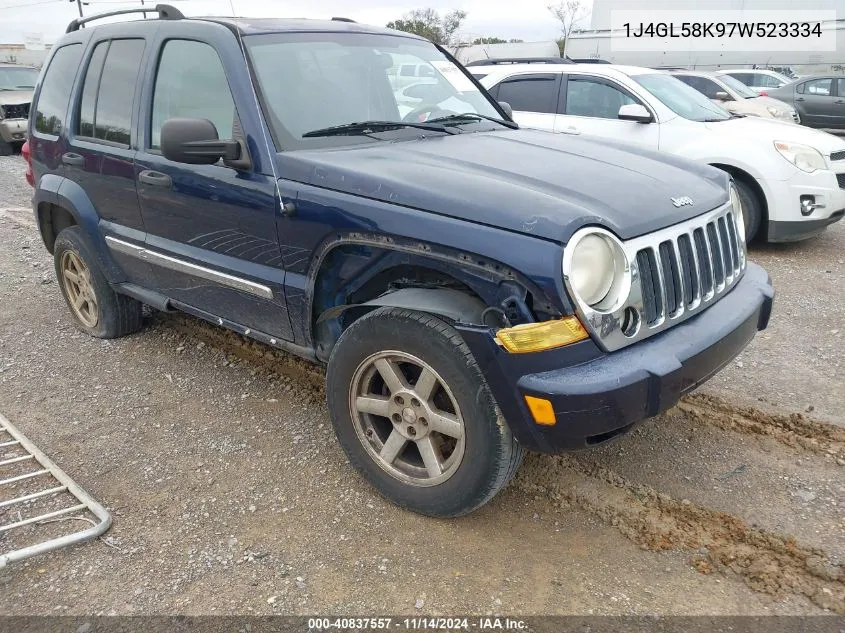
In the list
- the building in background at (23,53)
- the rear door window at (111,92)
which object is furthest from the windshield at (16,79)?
the building in background at (23,53)

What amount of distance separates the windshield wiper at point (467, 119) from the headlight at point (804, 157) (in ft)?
12.3

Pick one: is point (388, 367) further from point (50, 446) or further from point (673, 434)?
point (50, 446)

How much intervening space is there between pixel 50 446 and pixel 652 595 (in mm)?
2945

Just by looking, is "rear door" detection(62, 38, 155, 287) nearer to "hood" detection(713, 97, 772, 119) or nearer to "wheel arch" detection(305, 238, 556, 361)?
"wheel arch" detection(305, 238, 556, 361)

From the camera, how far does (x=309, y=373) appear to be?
4191 mm

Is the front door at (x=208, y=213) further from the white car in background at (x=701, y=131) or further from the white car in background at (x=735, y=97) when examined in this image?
the white car in background at (x=735, y=97)

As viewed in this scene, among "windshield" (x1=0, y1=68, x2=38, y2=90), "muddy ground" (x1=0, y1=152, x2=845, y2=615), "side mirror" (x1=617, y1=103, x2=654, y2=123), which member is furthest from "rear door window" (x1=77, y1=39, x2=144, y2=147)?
"windshield" (x1=0, y1=68, x2=38, y2=90)

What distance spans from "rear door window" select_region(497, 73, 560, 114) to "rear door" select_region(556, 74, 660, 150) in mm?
135

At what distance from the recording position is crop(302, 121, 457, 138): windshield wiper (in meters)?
3.15

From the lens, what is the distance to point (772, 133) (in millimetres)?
6641

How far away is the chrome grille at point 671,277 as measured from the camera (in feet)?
7.70

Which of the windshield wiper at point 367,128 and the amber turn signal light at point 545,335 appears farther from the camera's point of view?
the windshield wiper at point 367,128

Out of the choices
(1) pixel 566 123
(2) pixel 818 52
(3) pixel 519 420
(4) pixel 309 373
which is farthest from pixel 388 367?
(2) pixel 818 52

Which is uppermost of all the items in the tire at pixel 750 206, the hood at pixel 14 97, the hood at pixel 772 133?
the hood at pixel 14 97
